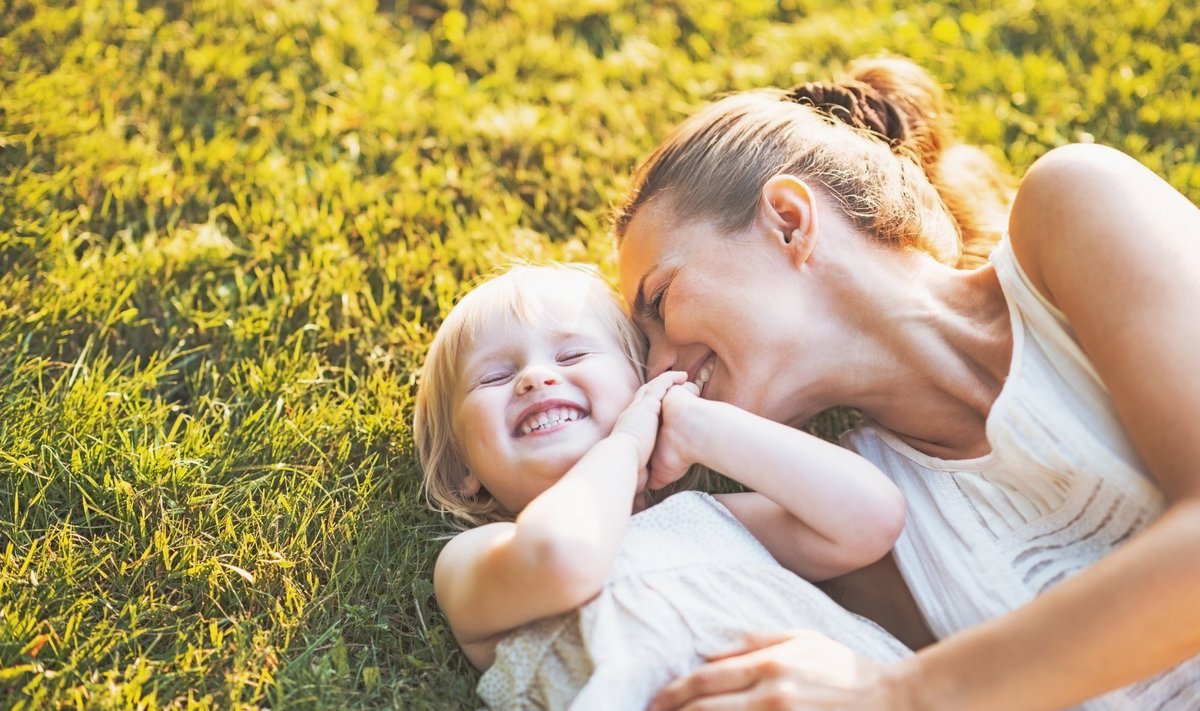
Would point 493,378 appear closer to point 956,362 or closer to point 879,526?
point 879,526

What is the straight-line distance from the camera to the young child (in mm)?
2188

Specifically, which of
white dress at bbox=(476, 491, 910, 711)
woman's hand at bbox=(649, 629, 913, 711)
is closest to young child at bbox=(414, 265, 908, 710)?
white dress at bbox=(476, 491, 910, 711)

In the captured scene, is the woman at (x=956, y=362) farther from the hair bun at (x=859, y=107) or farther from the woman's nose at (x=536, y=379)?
the woman's nose at (x=536, y=379)

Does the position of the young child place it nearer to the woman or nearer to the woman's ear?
the woman

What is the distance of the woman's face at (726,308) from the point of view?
257 centimetres

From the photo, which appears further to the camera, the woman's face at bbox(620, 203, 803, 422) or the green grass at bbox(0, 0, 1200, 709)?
the woman's face at bbox(620, 203, 803, 422)

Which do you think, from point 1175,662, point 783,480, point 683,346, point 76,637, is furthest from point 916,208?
point 76,637

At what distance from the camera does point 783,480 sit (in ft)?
7.71

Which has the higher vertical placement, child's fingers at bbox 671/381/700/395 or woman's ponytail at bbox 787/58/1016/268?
woman's ponytail at bbox 787/58/1016/268

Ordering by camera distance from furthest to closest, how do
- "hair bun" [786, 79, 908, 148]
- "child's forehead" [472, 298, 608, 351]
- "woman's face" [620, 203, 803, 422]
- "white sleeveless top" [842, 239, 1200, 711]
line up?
"hair bun" [786, 79, 908, 148] → "child's forehead" [472, 298, 608, 351] → "woman's face" [620, 203, 803, 422] → "white sleeveless top" [842, 239, 1200, 711]

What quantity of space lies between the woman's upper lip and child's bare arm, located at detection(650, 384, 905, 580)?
0.24 m

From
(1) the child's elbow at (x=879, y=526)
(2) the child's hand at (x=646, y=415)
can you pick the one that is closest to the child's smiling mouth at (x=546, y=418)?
(2) the child's hand at (x=646, y=415)

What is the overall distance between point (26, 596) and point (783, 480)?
1738 millimetres

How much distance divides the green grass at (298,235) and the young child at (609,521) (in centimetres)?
26
